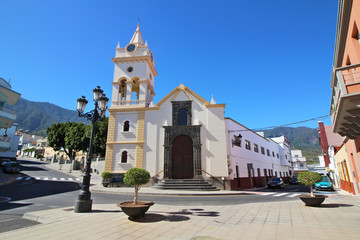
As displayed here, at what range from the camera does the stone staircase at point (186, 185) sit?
58.8ft

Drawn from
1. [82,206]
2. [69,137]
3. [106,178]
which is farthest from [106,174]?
[69,137]

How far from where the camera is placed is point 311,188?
9914 mm

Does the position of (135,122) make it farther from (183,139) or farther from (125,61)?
(125,61)

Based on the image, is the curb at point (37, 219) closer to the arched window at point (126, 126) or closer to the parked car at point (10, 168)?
the arched window at point (126, 126)

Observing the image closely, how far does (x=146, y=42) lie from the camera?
82.2 ft

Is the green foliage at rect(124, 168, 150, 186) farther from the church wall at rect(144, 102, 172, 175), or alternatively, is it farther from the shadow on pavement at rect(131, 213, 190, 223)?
the church wall at rect(144, 102, 172, 175)

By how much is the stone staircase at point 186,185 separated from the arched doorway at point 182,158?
1051mm

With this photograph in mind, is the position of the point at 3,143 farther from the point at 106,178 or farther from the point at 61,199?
the point at 61,199

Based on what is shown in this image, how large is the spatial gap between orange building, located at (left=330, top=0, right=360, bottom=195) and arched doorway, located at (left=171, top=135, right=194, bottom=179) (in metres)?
13.2

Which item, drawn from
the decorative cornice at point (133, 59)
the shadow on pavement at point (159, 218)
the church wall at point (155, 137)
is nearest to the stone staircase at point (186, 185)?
the church wall at point (155, 137)

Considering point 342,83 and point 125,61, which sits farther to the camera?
point 125,61

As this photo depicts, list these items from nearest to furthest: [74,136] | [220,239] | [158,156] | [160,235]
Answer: [220,239]
[160,235]
[158,156]
[74,136]

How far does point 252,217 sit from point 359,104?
200 inches

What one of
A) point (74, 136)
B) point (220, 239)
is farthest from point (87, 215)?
point (74, 136)
